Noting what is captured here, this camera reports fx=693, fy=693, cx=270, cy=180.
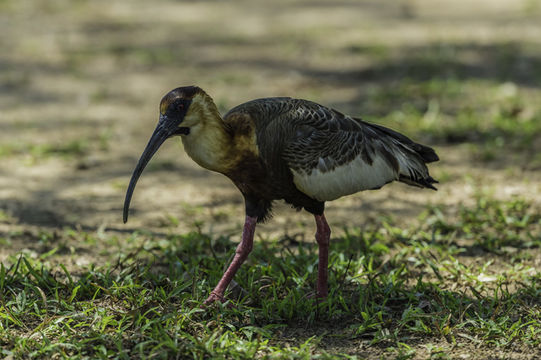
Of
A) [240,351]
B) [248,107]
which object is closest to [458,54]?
[248,107]

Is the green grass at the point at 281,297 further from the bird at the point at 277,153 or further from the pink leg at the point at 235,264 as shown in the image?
the bird at the point at 277,153

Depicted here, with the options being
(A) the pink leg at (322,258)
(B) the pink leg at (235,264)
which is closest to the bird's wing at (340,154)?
(A) the pink leg at (322,258)

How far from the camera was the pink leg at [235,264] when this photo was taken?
4.05 metres

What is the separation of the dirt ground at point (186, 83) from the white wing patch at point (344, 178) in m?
1.16

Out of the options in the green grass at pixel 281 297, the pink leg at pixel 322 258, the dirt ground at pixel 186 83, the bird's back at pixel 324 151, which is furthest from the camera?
the dirt ground at pixel 186 83

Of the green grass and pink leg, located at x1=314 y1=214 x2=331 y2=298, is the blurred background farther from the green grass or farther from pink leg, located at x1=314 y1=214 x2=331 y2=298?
pink leg, located at x1=314 y1=214 x2=331 y2=298

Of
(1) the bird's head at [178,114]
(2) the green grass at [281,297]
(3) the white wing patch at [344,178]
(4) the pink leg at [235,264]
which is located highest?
(1) the bird's head at [178,114]

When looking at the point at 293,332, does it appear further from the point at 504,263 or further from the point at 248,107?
the point at 504,263

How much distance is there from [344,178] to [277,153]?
464 mm

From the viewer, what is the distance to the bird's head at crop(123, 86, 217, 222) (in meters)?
3.80

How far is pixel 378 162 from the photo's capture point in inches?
169

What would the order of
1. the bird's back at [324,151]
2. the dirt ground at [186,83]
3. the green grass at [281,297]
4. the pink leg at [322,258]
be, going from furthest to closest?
the dirt ground at [186,83] → the pink leg at [322,258] → the bird's back at [324,151] → the green grass at [281,297]

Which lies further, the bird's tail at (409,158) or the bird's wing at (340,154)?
the bird's tail at (409,158)

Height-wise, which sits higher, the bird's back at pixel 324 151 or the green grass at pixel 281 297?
the bird's back at pixel 324 151
